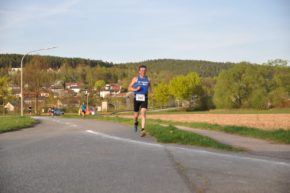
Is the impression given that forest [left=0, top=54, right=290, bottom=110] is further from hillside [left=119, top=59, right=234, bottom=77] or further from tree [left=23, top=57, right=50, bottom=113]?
hillside [left=119, top=59, right=234, bottom=77]

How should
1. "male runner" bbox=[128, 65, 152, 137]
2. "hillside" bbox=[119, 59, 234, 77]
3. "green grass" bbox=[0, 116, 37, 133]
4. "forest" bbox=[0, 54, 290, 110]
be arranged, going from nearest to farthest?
"male runner" bbox=[128, 65, 152, 137]
"green grass" bbox=[0, 116, 37, 133]
"forest" bbox=[0, 54, 290, 110]
"hillside" bbox=[119, 59, 234, 77]

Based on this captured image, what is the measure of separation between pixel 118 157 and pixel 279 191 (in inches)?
123

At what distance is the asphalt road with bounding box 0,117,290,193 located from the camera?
526 centimetres

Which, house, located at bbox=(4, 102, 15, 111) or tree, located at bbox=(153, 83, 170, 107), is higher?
tree, located at bbox=(153, 83, 170, 107)

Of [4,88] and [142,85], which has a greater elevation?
[142,85]

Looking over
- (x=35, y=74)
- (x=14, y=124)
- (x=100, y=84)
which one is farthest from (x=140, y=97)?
(x=100, y=84)

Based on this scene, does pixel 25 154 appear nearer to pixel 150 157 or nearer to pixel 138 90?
pixel 150 157

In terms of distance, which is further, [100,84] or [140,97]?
[100,84]

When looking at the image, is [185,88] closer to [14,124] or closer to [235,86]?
[235,86]

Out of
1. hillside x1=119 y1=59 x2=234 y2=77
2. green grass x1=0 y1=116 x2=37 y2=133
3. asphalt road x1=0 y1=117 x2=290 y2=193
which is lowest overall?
green grass x1=0 y1=116 x2=37 y2=133

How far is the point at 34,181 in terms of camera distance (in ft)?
18.2

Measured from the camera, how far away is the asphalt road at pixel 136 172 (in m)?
5.26

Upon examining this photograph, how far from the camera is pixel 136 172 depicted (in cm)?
618

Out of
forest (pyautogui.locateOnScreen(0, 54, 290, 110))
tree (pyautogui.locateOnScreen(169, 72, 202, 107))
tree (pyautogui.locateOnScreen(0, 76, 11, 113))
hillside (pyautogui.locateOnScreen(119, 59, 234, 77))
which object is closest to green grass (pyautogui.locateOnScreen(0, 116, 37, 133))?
forest (pyautogui.locateOnScreen(0, 54, 290, 110))
